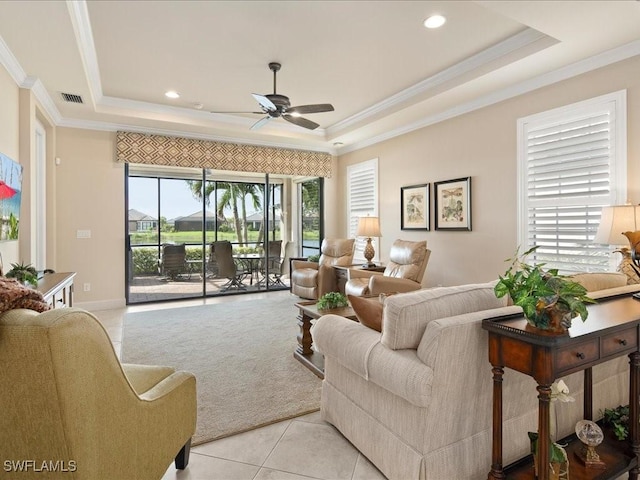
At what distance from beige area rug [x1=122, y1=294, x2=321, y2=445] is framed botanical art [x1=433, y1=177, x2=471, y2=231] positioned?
97.2 inches

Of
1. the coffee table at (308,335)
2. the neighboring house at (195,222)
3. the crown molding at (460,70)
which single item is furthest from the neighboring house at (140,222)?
the coffee table at (308,335)

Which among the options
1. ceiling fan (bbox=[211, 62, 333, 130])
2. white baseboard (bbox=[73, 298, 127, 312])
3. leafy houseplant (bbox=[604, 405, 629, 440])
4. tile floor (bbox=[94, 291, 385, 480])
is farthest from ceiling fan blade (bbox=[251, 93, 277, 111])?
white baseboard (bbox=[73, 298, 127, 312])

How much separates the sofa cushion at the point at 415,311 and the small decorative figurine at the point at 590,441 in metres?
0.80

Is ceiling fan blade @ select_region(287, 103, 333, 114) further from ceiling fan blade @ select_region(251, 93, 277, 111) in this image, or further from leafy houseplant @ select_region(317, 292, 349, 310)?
leafy houseplant @ select_region(317, 292, 349, 310)

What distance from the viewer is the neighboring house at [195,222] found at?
6352mm

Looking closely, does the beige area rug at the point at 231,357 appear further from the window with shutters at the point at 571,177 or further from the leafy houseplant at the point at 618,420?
the window with shutters at the point at 571,177

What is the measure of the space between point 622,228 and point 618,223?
47mm

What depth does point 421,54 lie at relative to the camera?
3689 millimetres

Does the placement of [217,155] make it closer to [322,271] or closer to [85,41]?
[322,271]

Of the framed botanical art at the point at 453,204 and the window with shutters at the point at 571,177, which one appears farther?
the framed botanical art at the point at 453,204

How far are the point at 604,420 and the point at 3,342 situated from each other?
2.90 metres

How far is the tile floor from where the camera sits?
1836mm

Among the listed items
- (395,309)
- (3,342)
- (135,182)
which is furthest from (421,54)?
(135,182)

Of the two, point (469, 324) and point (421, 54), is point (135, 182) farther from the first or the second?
point (469, 324)
